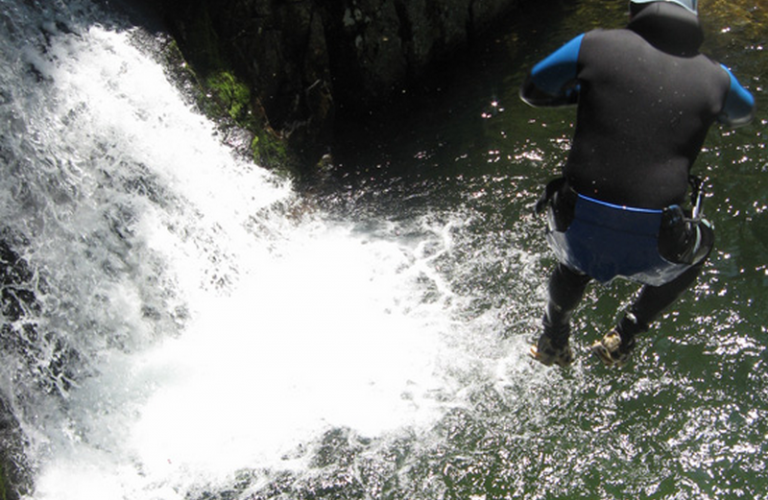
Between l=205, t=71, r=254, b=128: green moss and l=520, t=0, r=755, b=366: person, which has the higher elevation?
l=520, t=0, r=755, b=366: person

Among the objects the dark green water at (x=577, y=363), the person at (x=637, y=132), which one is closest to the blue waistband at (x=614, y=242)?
the person at (x=637, y=132)

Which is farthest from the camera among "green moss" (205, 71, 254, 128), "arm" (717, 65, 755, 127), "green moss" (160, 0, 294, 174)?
"green moss" (205, 71, 254, 128)

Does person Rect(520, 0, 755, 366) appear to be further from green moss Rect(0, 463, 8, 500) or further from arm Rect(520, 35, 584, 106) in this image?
green moss Rect(0, 463, 8, 500)

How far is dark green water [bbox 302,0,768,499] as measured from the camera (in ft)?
12.3

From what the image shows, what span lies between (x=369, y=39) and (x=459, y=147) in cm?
173

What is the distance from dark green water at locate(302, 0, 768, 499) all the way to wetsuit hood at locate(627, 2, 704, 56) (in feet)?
7.68

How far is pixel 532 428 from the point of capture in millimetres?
4020

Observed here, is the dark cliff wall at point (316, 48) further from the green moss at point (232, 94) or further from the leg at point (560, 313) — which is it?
the leg at point (560, 313)

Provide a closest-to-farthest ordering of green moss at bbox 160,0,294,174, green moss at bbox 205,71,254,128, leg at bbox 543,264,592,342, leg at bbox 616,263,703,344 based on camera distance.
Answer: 1. leg at bbox 616,263,703,344
2. leg at bbox 543,264,592,342
3. green moss at bbox 160,0,294,174
4. green moss at bbox 205,71,254,128

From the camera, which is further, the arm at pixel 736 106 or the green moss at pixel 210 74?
the green moss at pixel 210 74

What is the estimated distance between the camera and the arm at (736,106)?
259 cm

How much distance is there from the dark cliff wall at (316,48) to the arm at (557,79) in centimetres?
437

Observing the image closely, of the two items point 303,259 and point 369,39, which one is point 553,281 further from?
point 369,39

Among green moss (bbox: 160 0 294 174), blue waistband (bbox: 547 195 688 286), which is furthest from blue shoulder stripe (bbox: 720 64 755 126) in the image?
green moss (bbox: 160 0 294 174)
